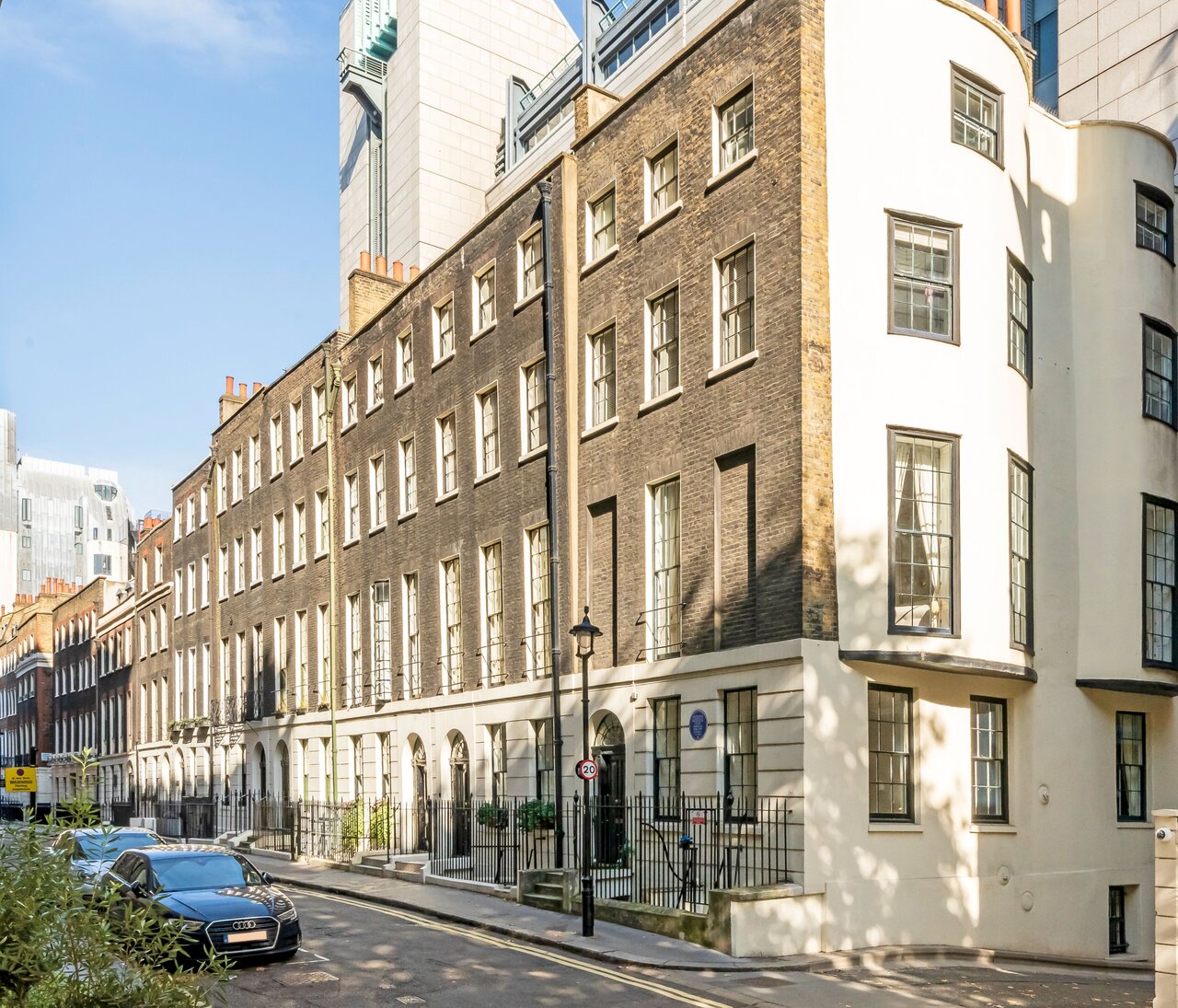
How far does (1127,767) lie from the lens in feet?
76.4

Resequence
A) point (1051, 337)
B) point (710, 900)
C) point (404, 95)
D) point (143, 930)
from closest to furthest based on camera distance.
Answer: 1. point (143, 930)
2. point (710, 900)
3. point (1051, 337)
4. point (404, 95)

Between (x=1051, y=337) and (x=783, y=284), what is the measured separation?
6519mm

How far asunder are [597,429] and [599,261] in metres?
3.23

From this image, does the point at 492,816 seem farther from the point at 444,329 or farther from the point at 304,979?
the point at 444,329

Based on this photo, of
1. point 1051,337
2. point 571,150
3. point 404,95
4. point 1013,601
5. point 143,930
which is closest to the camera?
point 143,930

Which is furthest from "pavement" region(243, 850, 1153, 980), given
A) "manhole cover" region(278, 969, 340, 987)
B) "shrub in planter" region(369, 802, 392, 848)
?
"shrub in planter" region(369, 802, 392, 848)

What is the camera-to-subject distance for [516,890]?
73.3 ft

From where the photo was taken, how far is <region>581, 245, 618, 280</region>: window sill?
24.4 metres

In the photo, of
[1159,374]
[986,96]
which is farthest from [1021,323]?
[1159,374]

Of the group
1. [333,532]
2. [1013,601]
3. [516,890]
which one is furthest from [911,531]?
[333,532]

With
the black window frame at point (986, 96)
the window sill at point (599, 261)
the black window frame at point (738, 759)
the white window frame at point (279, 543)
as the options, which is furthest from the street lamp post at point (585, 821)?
the white window frame at point (279, 543)

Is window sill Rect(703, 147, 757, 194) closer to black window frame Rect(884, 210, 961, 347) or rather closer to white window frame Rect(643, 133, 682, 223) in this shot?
white window frame Rect(643, 133, 682, 223)

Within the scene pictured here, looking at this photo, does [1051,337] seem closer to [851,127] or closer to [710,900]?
[851,127]

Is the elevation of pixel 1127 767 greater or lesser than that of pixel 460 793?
greater
